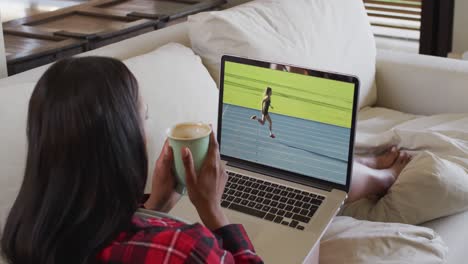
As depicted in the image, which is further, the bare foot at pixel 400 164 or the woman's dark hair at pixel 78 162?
the bare foot at pixel 400 164

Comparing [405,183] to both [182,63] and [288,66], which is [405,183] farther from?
[182,63]

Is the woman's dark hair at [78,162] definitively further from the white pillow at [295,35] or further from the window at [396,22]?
the window at [396,22]

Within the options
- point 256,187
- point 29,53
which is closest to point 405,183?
point 256,187

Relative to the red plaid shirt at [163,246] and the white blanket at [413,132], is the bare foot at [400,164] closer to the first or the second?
the white blanket at [413,132]

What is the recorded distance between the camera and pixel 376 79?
252cm

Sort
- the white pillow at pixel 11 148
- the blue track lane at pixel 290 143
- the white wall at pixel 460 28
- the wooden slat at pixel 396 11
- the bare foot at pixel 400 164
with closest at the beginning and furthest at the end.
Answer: the white pillow at pixel 11 148 → the blue track lane at pixel 290 143 → the bare foot at pixel 400 164 → the white wall at pixel 460 28 → the wooden slat at pixel 396 11

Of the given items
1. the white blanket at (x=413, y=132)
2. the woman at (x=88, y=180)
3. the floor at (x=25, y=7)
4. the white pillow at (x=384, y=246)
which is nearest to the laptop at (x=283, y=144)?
the white pillow at (x=384, y=246)

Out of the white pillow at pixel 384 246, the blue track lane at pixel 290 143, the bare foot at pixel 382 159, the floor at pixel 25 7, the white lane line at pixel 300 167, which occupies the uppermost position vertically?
the floor at pixel 25 7

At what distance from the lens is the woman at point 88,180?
959mm

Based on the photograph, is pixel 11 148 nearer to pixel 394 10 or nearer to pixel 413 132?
pixel 413 132

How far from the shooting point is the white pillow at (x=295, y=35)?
1983 millimetres

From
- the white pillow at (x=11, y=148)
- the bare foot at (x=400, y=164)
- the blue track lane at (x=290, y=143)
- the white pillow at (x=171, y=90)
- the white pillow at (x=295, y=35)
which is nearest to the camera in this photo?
the white pillow at (x=11, y=148)

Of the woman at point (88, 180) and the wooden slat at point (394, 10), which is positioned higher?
the woman at point (88, 180)

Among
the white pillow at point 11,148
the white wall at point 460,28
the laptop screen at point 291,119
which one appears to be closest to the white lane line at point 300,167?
the laptop screen at point 291,119
